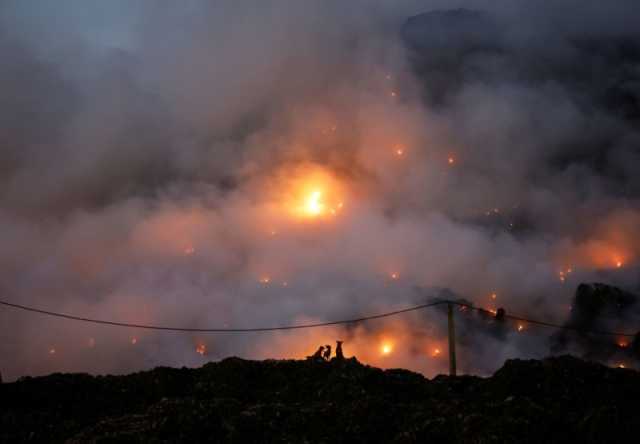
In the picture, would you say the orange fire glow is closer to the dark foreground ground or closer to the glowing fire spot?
the glowing fire spot

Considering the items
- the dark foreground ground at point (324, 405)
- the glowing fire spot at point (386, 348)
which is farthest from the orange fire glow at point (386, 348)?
the dark foreground ground at point (324, 405)

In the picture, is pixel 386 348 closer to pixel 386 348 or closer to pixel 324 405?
pixel 386 348

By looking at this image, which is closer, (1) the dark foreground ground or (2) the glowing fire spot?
(1) the dark foreground ground

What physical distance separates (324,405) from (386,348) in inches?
2132

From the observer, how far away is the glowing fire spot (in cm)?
6325

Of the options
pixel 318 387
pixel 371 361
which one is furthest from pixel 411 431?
pixel 371 361

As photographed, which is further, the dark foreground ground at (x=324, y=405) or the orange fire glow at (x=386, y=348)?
the orange fire glow at (x=386, y=348)

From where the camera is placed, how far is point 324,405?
1216 cm

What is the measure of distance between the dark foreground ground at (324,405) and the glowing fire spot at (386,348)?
158ft

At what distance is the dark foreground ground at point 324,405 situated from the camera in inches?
390

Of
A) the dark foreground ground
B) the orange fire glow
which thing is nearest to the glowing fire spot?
the orange fire glow

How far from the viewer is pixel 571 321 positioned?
53.8 m

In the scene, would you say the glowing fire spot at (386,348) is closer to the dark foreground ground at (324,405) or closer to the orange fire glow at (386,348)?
the orange fire glow at (386,348)

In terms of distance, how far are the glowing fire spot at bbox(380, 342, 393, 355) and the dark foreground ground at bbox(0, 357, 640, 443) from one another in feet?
158
